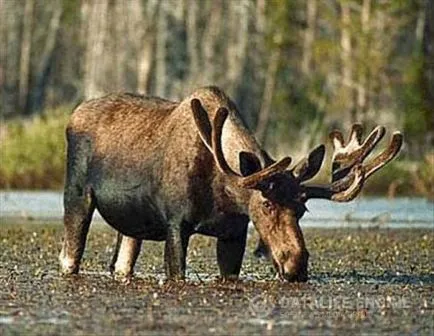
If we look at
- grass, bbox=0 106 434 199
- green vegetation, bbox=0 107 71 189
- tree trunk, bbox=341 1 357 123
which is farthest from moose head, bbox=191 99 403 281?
tree trunk, bbox=341 1 357 123

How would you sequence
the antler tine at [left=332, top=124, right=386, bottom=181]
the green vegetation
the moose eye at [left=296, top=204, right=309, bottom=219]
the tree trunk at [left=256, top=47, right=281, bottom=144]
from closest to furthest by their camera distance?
the moose eye at [left=296, top=204, right=309, bottom=219] → the antler tine at [left=332, top=124, right=386, bottom=181] → the green vegetation → the tree trunk at [left=256, top=47, right=281, bottom=144]

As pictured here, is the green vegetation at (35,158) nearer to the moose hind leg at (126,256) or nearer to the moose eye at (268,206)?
the moose hind leg at (126,256)

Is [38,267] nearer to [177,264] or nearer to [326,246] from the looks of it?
[177,264]

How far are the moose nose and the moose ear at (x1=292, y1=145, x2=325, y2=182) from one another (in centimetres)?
69

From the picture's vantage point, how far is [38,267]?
1630 cm

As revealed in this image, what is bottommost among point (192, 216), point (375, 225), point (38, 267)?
point (375, 225)

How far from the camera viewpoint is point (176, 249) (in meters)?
14.2

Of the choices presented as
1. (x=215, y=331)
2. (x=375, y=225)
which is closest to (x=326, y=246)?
(x=375, y=225)

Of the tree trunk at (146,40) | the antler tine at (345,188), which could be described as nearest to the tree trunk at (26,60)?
the tree trunk at (146,40)

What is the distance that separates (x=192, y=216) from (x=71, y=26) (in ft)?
183

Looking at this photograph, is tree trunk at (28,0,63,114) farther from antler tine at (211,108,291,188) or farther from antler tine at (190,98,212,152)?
antler tine at (211,108,291,188)

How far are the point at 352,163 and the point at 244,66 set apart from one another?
44444 mm

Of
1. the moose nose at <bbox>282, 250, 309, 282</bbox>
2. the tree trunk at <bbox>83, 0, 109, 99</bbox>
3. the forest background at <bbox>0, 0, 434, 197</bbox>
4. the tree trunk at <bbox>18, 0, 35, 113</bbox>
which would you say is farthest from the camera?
the tree trunk at <bbox>18, 0, 35, 113</bbox>

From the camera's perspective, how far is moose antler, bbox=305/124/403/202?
559 inches
